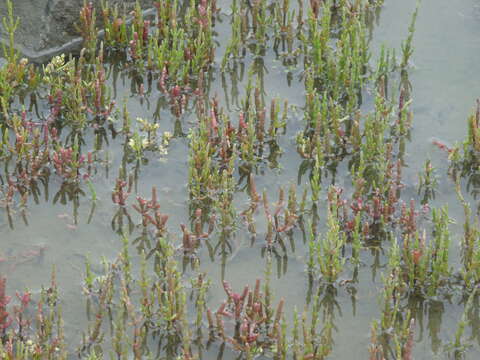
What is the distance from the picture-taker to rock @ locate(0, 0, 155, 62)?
8.10m

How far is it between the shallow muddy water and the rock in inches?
27.5

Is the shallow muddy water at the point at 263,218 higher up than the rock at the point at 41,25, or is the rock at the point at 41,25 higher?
the rock at the point at 41,25

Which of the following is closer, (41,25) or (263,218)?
(263,218)

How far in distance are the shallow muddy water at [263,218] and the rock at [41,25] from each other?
27.5 inches

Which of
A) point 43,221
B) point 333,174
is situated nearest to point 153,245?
point 43,221

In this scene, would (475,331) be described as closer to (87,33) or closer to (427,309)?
(427,309)

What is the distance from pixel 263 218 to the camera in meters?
6.46

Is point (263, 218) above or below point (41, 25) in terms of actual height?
below

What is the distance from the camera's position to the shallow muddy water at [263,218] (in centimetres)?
575

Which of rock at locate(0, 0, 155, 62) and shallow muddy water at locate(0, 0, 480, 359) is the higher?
rock at locate(0, 0, 155, 62)

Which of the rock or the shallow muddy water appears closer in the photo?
the shallow muddy water

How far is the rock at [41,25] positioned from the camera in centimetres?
810

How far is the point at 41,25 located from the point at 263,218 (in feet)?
11.1

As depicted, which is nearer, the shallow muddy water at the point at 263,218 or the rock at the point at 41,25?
the shallow muddy water at the point at 263,218
